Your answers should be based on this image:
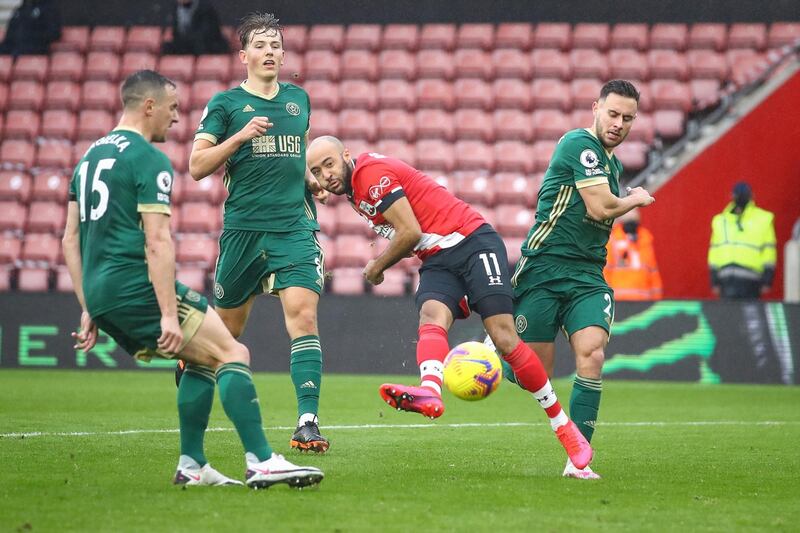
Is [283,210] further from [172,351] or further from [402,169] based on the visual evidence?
[172,351]

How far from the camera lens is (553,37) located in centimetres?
2014

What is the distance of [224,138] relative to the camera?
754cm

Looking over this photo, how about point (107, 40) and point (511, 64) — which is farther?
point (107, 40)

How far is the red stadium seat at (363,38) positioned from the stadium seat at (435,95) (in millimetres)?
1471

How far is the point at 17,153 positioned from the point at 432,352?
14518mm

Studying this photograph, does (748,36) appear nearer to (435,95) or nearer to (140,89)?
(435,95)

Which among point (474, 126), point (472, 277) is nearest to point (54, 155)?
point (474, 126)

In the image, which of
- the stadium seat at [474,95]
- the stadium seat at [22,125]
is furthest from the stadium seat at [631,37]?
the stadium seat at [22,125]

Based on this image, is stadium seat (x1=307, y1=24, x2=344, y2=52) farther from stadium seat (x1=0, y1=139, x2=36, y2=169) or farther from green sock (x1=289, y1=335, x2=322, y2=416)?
green sock (x1=289, y1=335, x2=322, y2=416)

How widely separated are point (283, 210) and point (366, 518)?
292 cm

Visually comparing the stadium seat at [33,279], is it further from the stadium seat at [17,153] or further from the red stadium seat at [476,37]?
the red stadium seat at [476,37]

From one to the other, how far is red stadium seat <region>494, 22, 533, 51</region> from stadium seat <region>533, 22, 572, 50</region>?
143 mm

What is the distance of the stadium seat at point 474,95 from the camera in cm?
1936

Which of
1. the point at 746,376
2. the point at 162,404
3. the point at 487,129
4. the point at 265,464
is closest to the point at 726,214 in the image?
the point at 746,376
